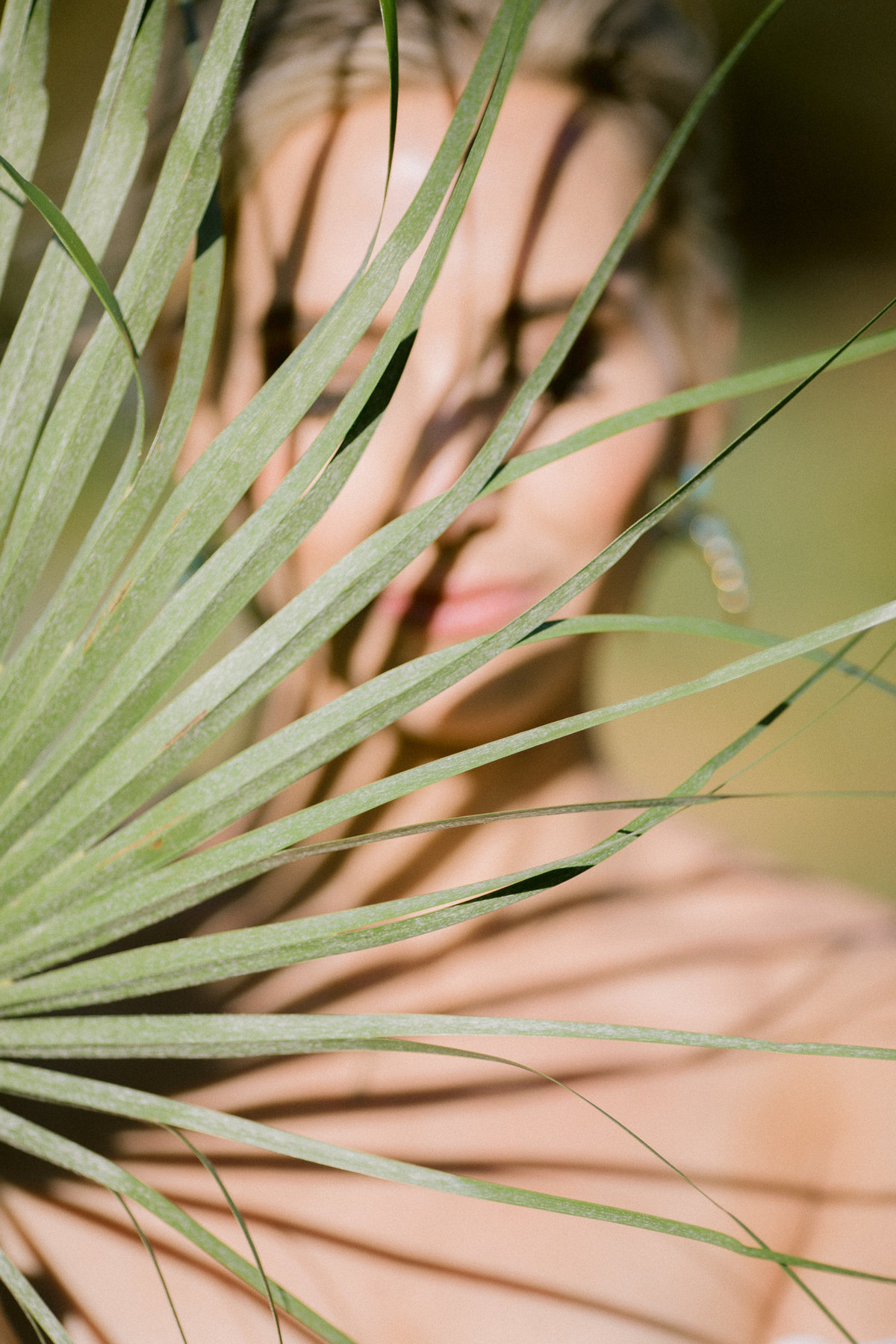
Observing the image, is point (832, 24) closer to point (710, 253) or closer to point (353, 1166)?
point (710, 253)

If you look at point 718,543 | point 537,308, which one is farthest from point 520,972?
point 537,308

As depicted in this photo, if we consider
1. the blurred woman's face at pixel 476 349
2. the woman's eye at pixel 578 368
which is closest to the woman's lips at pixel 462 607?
the blurred woman's face at pixel 476 349

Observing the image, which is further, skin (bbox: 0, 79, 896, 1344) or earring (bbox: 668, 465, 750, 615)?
earring (bbox: 668, 465, 750, 615)

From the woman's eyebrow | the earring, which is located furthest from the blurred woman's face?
the earring

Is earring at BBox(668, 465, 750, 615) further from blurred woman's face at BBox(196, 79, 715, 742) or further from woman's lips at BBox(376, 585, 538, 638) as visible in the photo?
woman's lips at BBox(376, 585, 538, 638)

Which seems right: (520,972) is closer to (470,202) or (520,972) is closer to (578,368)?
(578,368)

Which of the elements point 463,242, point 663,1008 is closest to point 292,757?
point 463,242

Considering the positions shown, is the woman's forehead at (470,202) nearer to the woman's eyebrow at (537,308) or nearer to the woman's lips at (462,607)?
the woman's eyebrow at (537,308)

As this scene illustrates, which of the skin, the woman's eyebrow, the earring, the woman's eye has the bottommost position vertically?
the skin
